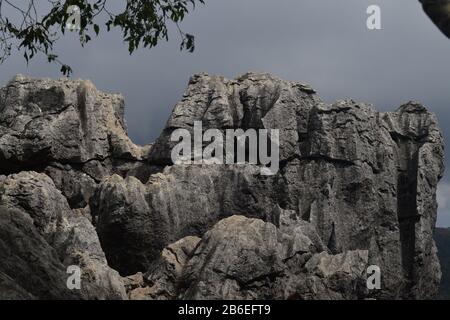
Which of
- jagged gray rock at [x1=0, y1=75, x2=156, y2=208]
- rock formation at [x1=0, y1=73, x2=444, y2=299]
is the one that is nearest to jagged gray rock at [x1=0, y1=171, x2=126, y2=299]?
rock formation at [x1=0, y1=73, x2=444, y2=299]

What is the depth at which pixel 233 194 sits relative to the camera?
279ft

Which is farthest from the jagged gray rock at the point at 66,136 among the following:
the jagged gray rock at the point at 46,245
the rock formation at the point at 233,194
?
the jagged gray rock at the point at 46,245

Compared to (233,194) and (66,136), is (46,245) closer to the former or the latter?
(233,194)

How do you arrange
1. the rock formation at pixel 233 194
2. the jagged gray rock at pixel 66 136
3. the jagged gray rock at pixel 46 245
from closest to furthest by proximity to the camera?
the jagged gray rock at pixel 46 245 < the rock formation at pixel 233 194 < the jagged gray rock at pixel 66 136

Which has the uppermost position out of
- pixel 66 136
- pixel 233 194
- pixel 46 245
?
pixel 46 245

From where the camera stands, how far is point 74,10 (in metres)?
26.1

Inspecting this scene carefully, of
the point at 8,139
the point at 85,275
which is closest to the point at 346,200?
the point at 8,139

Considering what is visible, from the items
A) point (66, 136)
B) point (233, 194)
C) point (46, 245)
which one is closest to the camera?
point (46, 245)

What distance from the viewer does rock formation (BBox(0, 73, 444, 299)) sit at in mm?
65250

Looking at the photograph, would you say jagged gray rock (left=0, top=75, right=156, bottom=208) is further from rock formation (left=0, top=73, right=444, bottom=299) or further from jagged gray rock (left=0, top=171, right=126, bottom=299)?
jagged gray rock (left=0, top=171, right=126, bottom=299)

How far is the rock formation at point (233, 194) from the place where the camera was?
6525 centimetres

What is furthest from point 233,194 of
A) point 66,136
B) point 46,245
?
point 46,245

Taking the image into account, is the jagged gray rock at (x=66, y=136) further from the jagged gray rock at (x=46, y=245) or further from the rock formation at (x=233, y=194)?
the jagged gray rock at (x=46, y=245)
